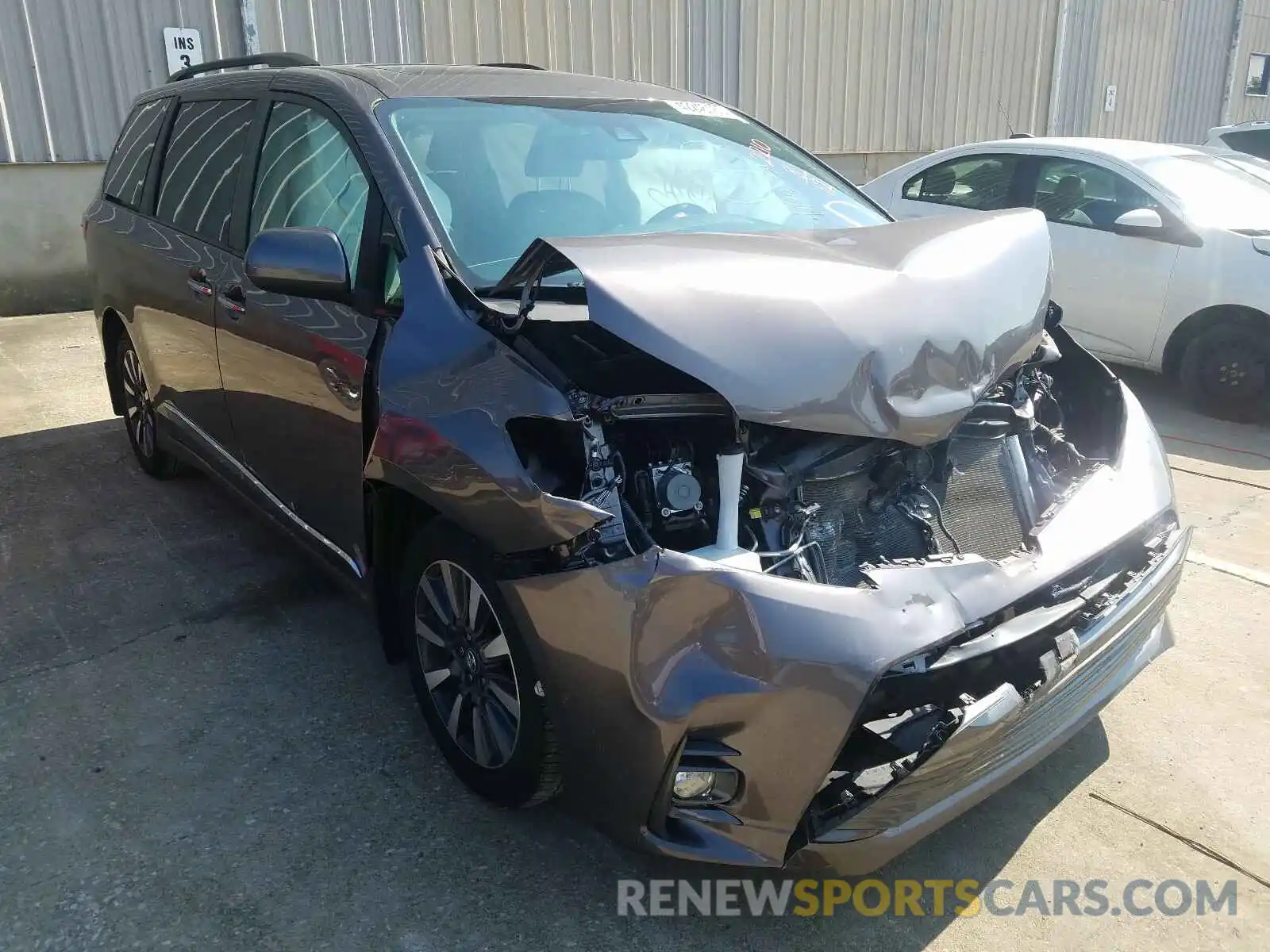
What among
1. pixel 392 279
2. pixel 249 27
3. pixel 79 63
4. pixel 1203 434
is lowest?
pixel 1203 434

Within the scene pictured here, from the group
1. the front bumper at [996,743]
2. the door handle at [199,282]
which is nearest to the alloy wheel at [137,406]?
the door handle at [199,282]

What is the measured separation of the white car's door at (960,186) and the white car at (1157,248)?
11 millimetres

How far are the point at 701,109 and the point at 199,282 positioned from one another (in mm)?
1968

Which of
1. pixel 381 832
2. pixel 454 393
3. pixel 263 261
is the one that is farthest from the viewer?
pixel 263 261

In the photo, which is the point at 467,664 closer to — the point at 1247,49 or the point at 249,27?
the point at 249,27

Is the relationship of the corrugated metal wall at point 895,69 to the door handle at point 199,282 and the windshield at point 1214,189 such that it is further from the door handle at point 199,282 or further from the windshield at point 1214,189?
the door handle at point 199,282

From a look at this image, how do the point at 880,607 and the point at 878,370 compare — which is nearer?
the point at 880,607

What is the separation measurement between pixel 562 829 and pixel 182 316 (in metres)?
2.54

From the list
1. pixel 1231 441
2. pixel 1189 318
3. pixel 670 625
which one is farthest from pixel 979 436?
pixel 1189 318

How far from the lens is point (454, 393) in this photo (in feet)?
7.89

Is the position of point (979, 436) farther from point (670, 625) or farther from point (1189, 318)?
point (1189, 318)

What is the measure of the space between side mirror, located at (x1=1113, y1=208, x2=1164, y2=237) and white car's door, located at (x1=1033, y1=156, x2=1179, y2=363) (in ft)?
0.42

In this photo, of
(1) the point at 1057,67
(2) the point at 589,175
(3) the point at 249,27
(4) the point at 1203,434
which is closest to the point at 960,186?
(4) the point at 1203,434

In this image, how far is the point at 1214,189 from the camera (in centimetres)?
634
